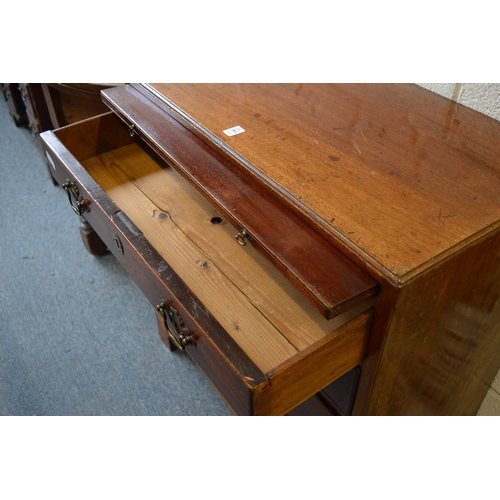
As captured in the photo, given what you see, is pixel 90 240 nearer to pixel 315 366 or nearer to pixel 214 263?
pixel 214 263

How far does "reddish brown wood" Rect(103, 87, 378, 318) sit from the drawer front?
0.12 m

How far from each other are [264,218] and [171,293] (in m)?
0.17

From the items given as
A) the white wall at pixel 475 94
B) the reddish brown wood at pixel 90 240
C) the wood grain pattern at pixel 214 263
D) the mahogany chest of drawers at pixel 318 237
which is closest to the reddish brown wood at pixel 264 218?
the mahogany chest of drawers at pixel 318 237

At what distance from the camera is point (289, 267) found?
686 mm

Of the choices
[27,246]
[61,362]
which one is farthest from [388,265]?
[27,246]

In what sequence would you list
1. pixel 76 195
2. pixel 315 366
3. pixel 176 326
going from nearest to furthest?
pixel 315 366, pixel 176 326, pixel 76 195

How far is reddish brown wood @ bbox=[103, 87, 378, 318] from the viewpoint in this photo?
2.14 ft

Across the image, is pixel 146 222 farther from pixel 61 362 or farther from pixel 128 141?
pixel 61 362

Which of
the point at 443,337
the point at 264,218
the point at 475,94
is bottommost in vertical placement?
the point at 443,337

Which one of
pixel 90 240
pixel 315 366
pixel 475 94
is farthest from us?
pixel 90 240

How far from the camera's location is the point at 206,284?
33.9 inches

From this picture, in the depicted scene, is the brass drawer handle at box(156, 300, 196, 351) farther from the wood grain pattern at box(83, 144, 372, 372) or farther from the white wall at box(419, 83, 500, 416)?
the white wall at box(419, 83, 500, 416)

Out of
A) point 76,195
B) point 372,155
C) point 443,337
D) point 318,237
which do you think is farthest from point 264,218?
point 76,195

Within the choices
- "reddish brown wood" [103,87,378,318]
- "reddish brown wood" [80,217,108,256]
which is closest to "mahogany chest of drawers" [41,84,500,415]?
"reddish brown wood" [103,87,378,318]
